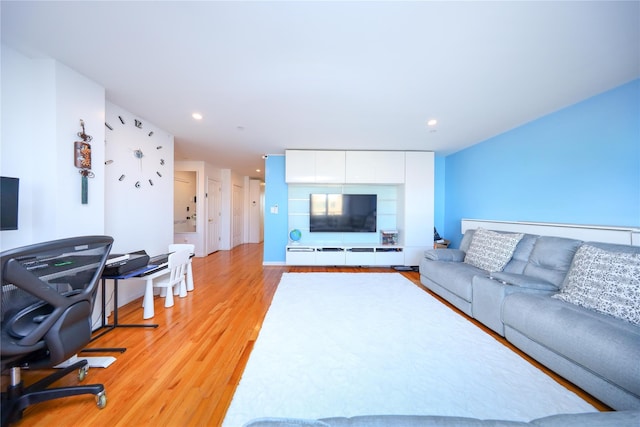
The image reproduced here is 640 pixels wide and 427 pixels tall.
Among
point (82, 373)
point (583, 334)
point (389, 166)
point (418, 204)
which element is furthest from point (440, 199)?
point (82, 373)

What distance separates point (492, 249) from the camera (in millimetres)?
2729

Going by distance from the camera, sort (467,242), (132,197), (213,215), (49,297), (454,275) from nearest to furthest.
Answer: (49,297), (454,275), (132,197), (467,242), (213,215)

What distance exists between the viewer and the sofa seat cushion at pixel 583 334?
3.96ft

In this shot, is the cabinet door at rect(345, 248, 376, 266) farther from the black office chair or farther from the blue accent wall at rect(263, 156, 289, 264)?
the black office chair

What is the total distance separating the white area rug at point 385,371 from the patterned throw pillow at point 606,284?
0.62 m

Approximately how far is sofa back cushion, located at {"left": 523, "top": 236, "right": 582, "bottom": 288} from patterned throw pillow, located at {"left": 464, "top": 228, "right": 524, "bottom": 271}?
19cm

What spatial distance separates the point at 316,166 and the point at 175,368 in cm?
350

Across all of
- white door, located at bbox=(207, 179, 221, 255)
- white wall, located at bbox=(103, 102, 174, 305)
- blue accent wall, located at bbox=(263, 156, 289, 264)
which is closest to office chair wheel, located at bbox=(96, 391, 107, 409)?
white wall, located at bbox=(103, 102, 174, 305)

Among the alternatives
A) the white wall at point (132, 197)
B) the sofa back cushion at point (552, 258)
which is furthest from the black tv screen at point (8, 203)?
the sofa back cushion at point (552, 258)

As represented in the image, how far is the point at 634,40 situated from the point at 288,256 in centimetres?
448

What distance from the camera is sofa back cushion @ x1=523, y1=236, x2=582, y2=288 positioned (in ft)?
6.87

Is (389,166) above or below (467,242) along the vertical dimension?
above

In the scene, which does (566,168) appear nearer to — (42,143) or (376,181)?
(376,181)

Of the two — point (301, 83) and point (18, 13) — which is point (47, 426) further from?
point (301, 83)
